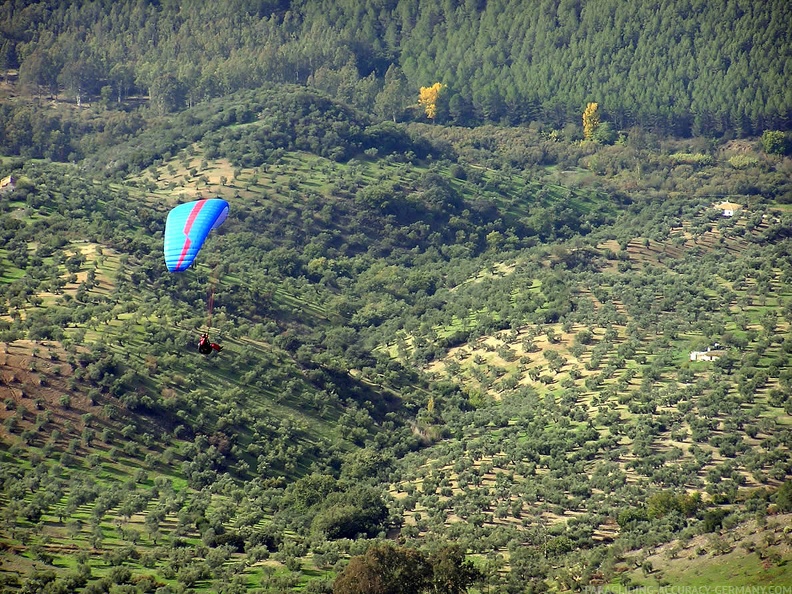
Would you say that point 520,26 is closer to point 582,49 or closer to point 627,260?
point 582,49

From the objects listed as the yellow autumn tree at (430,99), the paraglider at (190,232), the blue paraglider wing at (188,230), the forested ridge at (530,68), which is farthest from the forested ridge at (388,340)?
the blue paraglider wing at (188,230)

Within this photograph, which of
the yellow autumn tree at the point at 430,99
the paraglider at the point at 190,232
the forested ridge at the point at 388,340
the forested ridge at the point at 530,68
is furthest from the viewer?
the yellow autumn tree at the point at 430,99

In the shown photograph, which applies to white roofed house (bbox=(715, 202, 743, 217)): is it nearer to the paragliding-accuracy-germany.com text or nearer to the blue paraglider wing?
the blue paraglider wing

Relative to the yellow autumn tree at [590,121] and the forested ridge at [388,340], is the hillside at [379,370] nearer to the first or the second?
the forested ridge at [388,340]

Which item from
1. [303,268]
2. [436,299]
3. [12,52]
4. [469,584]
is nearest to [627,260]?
[436,299]

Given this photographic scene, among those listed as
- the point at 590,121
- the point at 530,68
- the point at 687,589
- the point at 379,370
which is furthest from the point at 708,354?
the point at 530,68

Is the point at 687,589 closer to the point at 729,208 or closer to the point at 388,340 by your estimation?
the point at 388,340

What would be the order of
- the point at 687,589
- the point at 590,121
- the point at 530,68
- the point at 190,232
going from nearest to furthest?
the point at 687,589
the point at 190,232
the point at 590,121
the point at 530,68

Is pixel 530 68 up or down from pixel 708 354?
down
